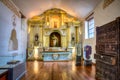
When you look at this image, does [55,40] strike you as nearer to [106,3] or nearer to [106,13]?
[106,13]

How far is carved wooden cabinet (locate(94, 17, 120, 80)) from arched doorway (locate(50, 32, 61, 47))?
26.4 ft

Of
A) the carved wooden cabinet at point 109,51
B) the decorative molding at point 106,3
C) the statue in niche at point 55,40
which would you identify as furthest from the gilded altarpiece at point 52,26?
the carved wooden cabinet at point 109,51

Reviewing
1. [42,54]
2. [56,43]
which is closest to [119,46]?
[42,54]

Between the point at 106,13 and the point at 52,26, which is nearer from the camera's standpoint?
the point at 106,13

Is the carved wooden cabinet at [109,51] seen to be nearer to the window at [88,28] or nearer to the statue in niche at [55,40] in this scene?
the window at [88,28]

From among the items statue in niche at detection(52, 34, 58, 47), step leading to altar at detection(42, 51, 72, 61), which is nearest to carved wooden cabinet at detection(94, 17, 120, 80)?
step leading to altar at detection(42, 51, 72, 61)

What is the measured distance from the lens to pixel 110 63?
170 inches

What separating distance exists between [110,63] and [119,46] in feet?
1.96

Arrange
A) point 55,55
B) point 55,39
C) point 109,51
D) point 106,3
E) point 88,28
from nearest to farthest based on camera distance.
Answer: point 109,51 → point 106,3 → point 55,55 → point 88,28 → point 55,39

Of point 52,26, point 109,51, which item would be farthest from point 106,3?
point 52,26

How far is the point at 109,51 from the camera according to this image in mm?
4590

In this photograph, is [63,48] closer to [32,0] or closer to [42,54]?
[42,54]

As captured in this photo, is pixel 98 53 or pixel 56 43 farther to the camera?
pixel 56 43

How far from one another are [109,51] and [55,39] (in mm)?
9008
